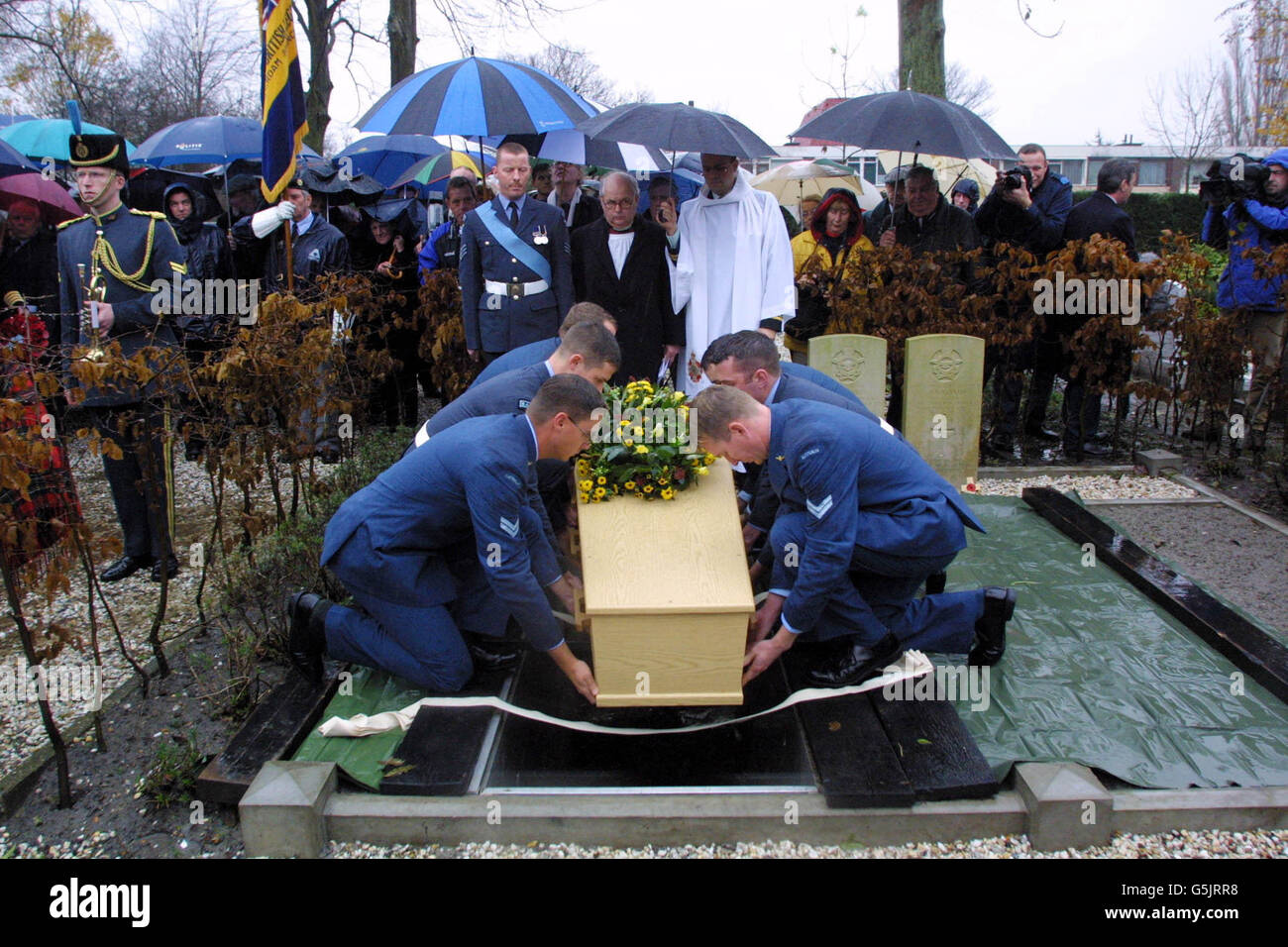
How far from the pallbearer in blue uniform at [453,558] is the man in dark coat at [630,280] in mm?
2177

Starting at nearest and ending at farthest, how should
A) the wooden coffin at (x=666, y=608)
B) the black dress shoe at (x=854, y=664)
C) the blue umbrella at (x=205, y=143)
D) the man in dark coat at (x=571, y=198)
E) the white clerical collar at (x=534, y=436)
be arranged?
1. the wooden coffin at (x=666, y=608)
2. the white clerical collar at (x=534, y=436)
3. the black dress shoe at (x=854, y=664)
4. the man in dark coat at (x=571, y=198)
5. the blue umbrella at (x=205, y=143)

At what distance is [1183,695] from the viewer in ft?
11.1

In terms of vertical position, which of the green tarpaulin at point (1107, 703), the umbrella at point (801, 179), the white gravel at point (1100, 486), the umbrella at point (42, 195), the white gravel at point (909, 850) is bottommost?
the white gravel at point (909, 850)

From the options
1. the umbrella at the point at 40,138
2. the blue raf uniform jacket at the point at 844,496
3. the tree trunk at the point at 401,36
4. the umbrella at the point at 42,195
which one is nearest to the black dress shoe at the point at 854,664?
the blue raf uniform jacket at the point at 844,496

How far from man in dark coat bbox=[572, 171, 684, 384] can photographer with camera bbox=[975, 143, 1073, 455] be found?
2.48 metres

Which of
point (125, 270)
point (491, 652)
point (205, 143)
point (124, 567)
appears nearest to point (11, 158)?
point (125, 270)

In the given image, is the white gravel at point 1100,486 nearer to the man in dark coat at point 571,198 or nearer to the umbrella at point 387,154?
the man in dark coat at point 571,198

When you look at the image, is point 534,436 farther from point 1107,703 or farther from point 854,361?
point 854,361

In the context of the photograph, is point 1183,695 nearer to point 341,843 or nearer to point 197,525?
point 341,843

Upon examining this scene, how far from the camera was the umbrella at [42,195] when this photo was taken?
610 centimetres

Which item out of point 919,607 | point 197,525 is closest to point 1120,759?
point 919,607

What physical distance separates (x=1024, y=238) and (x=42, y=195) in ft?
21.3

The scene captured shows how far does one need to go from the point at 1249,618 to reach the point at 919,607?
1.54m

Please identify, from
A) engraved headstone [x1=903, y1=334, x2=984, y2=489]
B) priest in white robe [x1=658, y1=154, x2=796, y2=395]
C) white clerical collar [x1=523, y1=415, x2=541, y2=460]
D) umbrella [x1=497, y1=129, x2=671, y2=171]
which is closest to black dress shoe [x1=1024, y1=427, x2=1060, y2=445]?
engraved headstone [x1=903, y1=334, x2=984, y2=489]
